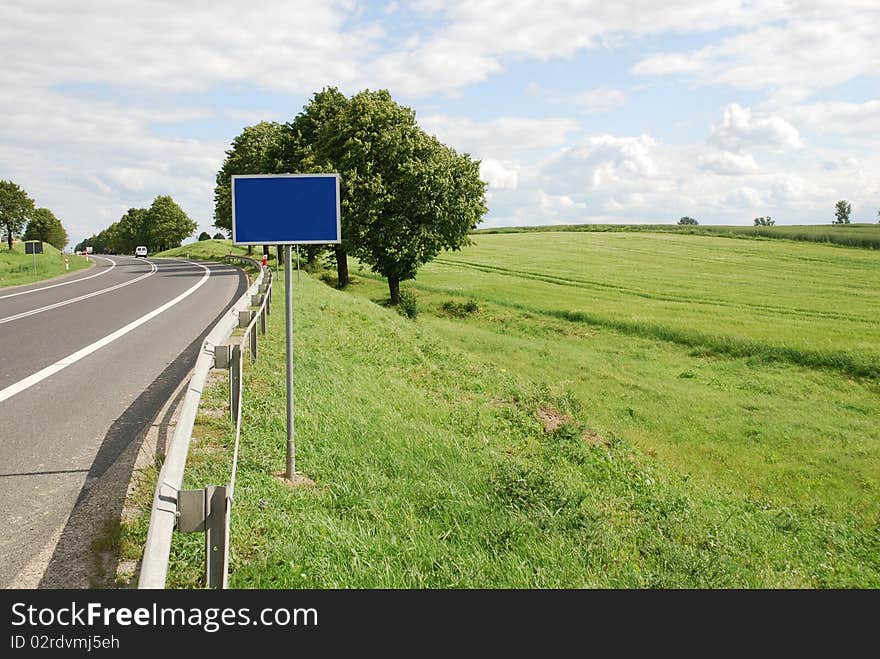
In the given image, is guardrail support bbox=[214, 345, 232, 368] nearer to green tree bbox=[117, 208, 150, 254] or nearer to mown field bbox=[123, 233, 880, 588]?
mown field bbox=[123, 233, 880, 588]

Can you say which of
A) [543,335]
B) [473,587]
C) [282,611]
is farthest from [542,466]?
[543,335]

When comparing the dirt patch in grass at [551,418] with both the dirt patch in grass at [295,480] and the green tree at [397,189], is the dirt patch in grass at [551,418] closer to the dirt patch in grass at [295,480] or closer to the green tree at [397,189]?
the dirt patch in grass at [295,480]

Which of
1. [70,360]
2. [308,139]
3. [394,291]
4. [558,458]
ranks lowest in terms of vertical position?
[558,458]

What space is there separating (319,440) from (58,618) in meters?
4.53

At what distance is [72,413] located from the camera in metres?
8.05

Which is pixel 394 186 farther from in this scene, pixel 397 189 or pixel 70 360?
pixel 70 360

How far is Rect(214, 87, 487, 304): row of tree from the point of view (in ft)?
114

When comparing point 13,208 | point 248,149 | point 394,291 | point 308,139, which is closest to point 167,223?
point 13,208

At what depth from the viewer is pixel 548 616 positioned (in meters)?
4.48

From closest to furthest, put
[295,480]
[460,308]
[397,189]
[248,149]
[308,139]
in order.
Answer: [295,480] < [397,189] < [460,308] < [308,139] < [248,149]

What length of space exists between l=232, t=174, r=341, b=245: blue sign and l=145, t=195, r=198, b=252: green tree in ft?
370

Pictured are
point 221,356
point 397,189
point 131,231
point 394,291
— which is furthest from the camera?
point 131,231

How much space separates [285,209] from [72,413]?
414 centimetres

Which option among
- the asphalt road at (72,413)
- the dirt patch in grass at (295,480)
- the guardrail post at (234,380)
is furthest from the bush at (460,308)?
the dirt patch in grass at (295,480)
